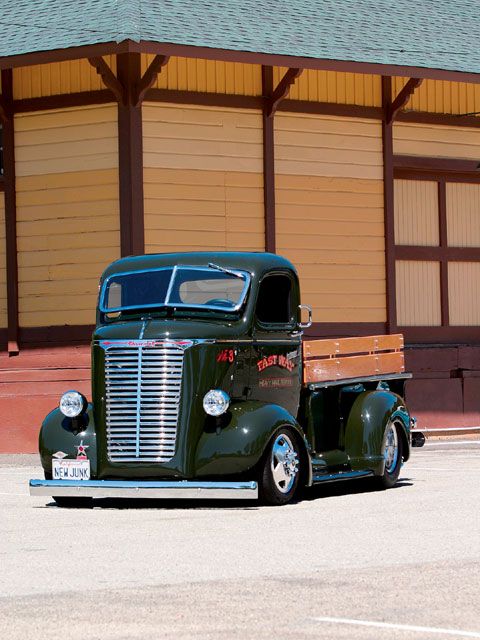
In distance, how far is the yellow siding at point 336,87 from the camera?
25.6 metres

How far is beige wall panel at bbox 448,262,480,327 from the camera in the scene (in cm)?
2789

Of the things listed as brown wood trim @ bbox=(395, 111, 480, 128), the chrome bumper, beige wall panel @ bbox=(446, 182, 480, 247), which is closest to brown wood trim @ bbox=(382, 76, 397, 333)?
brown wood trim @ bbox=(395, 111, 480, 128)

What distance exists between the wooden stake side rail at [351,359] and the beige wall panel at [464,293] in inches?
440

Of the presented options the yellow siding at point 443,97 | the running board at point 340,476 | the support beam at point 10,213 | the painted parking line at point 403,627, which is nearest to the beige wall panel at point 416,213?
the yellow siding at point 443,97

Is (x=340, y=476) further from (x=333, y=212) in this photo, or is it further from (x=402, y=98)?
(x=402, y=98)

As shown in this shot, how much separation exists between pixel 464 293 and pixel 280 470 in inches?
579

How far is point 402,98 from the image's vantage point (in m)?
26.4

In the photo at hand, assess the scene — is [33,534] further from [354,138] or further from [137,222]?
[354,138]

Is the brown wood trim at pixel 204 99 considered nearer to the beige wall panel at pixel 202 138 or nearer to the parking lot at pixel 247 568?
the beige wall panel at pixel 202 138

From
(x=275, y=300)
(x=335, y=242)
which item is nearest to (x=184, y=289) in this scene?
(x=275, y=300)

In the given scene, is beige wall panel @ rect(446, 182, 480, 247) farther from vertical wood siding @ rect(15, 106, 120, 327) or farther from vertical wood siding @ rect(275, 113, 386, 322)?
vertical wood siding @ rect(15, 106, 120, 327)

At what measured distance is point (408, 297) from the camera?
27156 millimetres

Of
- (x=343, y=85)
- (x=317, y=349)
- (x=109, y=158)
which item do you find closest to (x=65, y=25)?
(x=109, y=158)

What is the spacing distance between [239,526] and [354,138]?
1476cm
